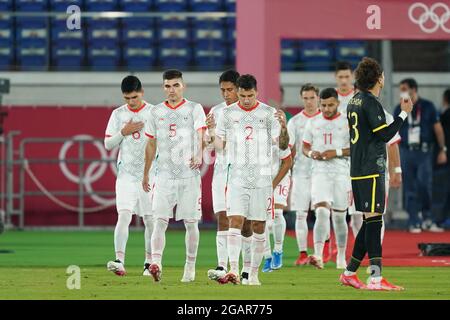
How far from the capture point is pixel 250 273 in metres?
11.9

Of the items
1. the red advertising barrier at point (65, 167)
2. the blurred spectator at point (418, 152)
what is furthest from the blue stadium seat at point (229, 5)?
the blurred spectator at point (418, 152)

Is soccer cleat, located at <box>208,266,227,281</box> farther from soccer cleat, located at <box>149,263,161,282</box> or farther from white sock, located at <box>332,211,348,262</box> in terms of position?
white sock, located at <box>332,211,348,262</box>

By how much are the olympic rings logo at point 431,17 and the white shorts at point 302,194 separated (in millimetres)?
3241

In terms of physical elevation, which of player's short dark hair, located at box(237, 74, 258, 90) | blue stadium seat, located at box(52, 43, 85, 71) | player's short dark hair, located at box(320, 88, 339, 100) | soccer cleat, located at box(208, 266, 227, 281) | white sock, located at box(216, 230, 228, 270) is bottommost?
soccer cleat, located at box(208, 266, 227, 281)

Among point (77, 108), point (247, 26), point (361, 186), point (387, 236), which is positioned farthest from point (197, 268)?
point (77, 108)

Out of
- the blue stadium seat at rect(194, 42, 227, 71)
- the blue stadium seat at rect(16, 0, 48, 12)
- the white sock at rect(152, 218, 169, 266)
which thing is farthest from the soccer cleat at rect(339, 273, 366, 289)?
the blue stadium seat at rect(16, 0, 48, 12)

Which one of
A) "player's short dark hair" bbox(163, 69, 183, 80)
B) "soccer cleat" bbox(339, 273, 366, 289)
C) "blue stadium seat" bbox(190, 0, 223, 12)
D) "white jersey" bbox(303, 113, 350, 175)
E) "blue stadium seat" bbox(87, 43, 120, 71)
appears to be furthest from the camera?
"blue stadium seat" bbox(190, 0, 223, 12)

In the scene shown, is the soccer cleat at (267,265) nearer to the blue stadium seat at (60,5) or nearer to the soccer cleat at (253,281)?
the soccer cleat at (253,281)

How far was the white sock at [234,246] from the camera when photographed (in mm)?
11688

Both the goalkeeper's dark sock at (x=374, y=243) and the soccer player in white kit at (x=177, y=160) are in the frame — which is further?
the soccer player in white kit at (x=177, y=160)

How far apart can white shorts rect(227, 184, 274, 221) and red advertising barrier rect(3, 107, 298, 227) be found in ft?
40.1

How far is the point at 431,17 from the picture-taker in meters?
17.5

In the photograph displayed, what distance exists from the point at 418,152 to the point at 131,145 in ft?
30.8

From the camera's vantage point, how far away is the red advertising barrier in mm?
24172
